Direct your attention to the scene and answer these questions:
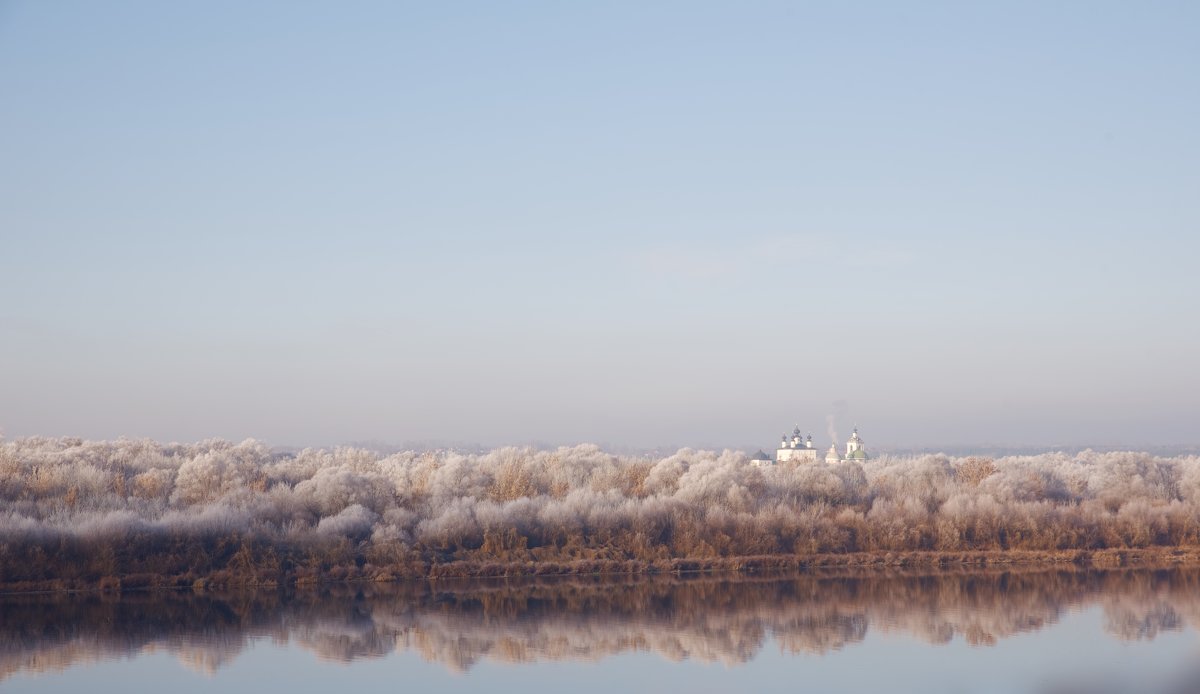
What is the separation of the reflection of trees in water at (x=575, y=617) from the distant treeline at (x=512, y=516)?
146cm

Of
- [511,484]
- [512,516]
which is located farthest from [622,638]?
[511,484]

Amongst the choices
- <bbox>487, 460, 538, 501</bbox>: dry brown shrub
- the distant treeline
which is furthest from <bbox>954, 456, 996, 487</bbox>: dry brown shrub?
<bbox>487, 460, 538, 501</bbox>: dry brown shrub

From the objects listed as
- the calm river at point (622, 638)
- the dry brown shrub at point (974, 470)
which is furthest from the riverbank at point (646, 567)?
the dry brown shrub at point (974, 470)

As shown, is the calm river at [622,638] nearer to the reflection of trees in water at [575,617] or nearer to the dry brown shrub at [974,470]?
the reflection of trees in water at [575,617]

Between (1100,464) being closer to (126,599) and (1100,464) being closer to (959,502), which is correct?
(959,502)

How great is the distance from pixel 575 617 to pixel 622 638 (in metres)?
1.95

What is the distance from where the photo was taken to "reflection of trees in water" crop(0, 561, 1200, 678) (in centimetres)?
1639

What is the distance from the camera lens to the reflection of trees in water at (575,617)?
16391 millimetres

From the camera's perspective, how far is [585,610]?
19.6m

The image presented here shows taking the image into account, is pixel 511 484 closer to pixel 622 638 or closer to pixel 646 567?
pixel 646 567

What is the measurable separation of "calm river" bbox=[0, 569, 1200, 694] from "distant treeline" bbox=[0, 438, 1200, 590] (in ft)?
4.95

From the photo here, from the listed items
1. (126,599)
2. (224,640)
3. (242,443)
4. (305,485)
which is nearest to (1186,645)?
(224,640)

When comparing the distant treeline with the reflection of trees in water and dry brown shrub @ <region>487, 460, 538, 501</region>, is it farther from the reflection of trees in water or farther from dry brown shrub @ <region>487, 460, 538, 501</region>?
the reflection of trees in water

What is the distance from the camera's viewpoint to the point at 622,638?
56.0 ft
